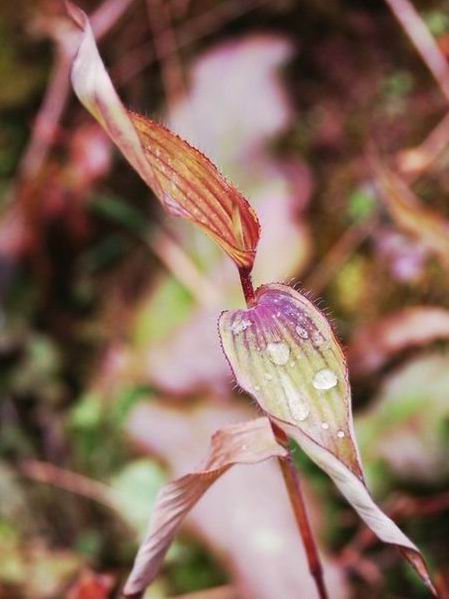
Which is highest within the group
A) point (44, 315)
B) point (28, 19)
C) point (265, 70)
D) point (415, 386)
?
point (28, 19)

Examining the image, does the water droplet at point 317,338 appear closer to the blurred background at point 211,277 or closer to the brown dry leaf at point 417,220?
the blurred background at point 211,277

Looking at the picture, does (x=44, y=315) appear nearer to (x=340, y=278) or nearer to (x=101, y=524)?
(x=101, y=524)

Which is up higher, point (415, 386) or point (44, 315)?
point (44, 315)

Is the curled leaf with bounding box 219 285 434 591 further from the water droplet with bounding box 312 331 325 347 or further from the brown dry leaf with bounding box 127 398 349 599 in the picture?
the brown dry leaf with bounding box 127 398 349 599

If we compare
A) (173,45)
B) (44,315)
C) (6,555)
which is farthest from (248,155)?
(6,555)

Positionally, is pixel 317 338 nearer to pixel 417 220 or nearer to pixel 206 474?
pixel 206 474

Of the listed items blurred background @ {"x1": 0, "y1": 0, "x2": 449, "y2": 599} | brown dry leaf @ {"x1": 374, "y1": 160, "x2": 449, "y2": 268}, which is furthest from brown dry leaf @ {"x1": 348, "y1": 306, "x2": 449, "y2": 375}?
brown dry leaf @ {"x1": 374, "y1": 160, "x2": 449, "y2": 268}

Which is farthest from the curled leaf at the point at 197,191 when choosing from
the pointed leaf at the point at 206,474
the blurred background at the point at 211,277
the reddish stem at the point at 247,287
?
the blurred background at the point at 211,277

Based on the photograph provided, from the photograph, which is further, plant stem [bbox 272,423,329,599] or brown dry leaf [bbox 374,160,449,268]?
brown dry leaf [bbox 374,160,449,268]
